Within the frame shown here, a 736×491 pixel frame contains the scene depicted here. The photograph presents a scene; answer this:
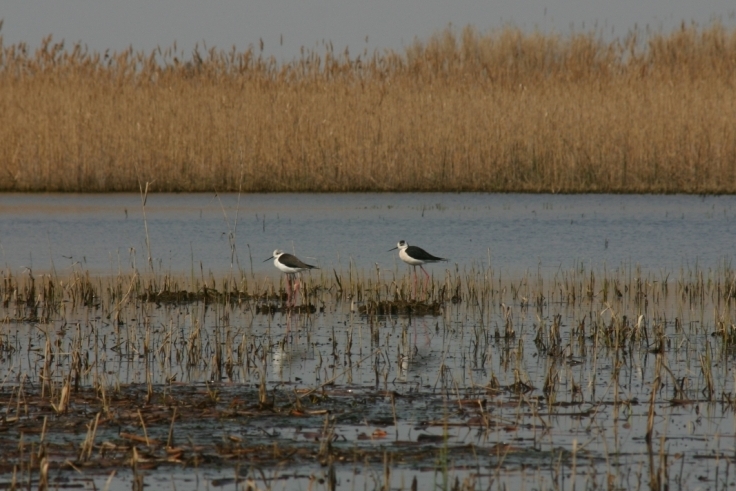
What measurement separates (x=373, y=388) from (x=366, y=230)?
27.0 ft

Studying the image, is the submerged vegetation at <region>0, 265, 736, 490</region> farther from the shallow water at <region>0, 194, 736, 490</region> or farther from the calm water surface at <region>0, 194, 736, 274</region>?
the calm water surface at <region>0, 194, 736, 274</region>

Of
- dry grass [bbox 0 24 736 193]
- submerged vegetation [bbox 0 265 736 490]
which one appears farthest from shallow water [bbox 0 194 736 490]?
dry grass [bbox 0 24 736 193]

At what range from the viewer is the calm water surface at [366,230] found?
11789 mm

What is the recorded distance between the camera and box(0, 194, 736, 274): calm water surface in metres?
11.8

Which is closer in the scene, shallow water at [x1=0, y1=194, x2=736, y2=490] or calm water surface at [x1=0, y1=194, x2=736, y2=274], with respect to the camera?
shallow water at [x1=0, y1=194, x2=736, y2=490]

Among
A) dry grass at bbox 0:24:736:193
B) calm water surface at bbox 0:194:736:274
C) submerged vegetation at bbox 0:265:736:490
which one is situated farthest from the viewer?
dry grass at bbox 0:24:736:193

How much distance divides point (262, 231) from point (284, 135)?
14.4ft

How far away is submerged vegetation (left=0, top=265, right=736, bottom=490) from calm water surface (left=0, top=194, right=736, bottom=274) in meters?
1.69

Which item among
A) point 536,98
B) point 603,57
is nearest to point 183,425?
point 536,98

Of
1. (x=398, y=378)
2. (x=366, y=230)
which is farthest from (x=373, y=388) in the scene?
(x=366, y=230)

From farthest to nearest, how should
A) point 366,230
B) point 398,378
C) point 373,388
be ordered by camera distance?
point 366,230, point 398,378, point 373,388

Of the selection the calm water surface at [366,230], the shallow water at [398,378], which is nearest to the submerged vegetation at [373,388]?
the shallow water at [398,378]

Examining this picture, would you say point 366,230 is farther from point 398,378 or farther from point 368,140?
point 398,378

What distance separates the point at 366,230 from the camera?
1416 cm
